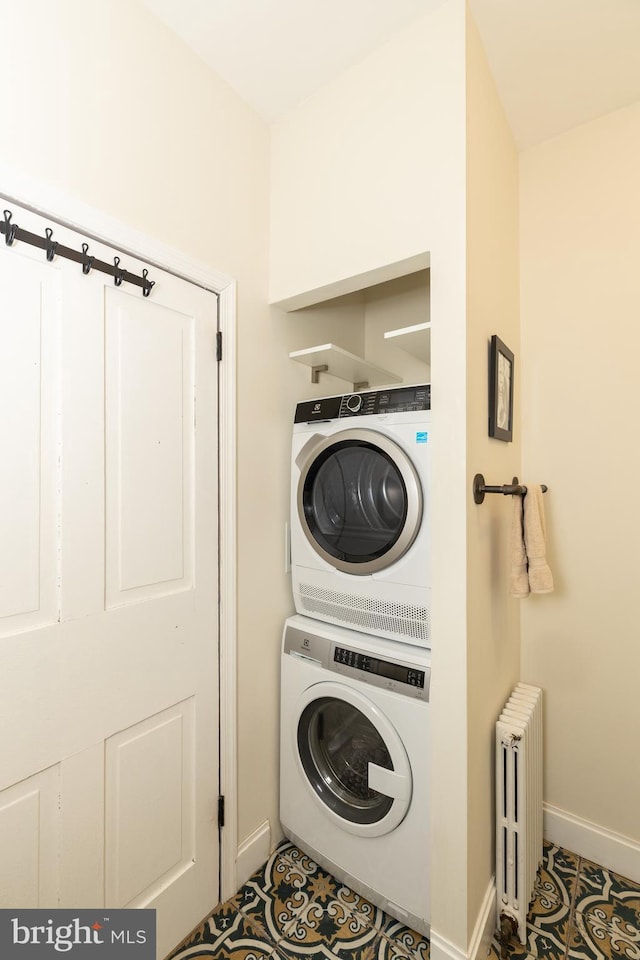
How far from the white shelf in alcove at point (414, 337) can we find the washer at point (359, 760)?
106 centimetres

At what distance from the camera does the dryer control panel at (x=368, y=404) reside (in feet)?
4.75

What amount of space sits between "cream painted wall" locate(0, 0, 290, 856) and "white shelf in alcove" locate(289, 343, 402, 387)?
5.4 inches

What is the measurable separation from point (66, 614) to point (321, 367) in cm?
135

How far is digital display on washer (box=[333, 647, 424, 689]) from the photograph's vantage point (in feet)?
4.62

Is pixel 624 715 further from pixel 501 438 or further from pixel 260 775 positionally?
pixel 260 775

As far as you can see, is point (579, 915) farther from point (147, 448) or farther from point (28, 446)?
point (28, 446)

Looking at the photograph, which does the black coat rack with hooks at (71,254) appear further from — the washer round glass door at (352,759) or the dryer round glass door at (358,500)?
the washer round glass door at (352,759)

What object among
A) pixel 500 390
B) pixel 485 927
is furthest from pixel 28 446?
pixel 485 927

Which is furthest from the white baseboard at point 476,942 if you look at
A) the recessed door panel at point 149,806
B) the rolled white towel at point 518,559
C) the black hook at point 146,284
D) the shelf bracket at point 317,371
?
the black hook at point 146,284

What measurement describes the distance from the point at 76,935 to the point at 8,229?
5.71ft

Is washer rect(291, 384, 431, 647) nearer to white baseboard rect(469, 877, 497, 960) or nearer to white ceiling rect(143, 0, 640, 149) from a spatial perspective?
white baseboard rect(469, 877, 497, 960)

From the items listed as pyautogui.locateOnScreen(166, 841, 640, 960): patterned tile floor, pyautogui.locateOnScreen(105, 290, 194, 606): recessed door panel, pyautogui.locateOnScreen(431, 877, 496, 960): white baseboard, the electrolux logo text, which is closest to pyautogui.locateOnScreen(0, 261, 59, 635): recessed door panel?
pyautogui.locateOnScreen(105, 290, 194, 606): recessed door panel

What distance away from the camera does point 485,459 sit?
147 cm

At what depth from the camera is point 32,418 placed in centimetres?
109
